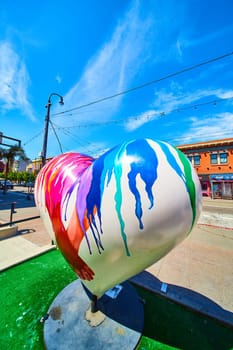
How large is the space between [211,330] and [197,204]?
6.95ft

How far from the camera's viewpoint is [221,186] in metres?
19.4

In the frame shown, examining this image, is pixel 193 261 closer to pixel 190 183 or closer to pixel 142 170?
pixel 190 183

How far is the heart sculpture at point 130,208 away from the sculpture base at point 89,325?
103 centimetres

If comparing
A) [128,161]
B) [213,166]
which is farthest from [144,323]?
[213,166]

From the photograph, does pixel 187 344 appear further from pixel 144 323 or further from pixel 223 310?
pixel 223 310

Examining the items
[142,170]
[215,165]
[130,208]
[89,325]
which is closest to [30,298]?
[89,325]

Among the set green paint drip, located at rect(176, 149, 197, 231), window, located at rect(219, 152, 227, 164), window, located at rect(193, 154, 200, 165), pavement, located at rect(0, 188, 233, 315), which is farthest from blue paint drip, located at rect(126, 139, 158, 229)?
window, located at rect(193, 154, 200, 165)

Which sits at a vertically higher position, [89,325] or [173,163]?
[173,163]

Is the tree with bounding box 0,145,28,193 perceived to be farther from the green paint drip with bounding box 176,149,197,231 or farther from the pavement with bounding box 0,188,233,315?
the green paint drip with bounding box 176,149,197,231

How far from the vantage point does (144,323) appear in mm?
2174

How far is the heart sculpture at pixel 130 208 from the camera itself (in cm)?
109

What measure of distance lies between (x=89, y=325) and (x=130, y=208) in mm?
2015

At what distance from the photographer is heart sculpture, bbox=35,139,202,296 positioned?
109 centimetres

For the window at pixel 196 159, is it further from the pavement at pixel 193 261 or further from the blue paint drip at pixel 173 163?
the blue paint drip at pixel 173 163
